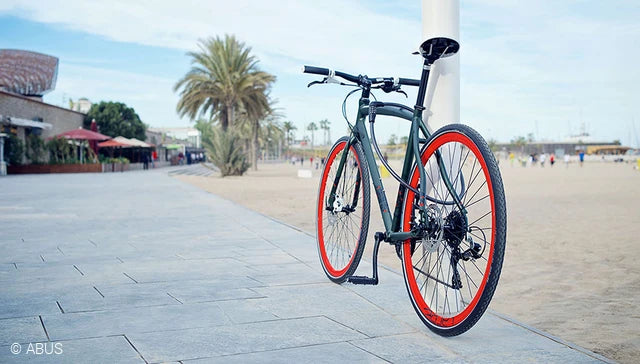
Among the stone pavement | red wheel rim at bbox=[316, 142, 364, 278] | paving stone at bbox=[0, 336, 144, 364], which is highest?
red wheel rim at bbox=[316, 142, 364, 278]

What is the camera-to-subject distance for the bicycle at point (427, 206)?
2373 millimetres

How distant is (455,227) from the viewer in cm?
252

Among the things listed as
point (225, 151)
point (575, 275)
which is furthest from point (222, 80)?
point (575, 275)

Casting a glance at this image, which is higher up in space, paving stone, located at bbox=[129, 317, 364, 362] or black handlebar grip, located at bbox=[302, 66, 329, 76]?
black handlebar grip, located at bbox=[302, 66, 329, 76]

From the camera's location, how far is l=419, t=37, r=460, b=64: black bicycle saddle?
2877mm

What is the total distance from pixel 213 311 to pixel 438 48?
6.33 feet

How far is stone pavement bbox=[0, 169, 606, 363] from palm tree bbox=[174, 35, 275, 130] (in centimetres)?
2799

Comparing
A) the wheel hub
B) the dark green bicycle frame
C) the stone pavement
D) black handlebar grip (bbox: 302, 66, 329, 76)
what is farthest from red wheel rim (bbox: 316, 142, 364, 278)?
the wheel hub

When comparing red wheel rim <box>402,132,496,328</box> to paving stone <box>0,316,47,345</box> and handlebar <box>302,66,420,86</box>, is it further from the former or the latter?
paving stone <box>0,316,47,345</box>

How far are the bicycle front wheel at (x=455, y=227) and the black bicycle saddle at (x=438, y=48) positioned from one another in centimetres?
46

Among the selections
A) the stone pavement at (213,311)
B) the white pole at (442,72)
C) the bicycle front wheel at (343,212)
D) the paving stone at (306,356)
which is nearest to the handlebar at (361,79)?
the white pole at (442,72)

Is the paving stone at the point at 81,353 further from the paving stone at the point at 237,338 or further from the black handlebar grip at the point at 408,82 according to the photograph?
the black handlebar grip at the point at 408,82

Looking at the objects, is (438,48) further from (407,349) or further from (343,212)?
(407,349)

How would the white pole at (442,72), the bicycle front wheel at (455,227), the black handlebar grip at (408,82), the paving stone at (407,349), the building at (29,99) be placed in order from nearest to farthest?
the bicycle front wheel at (455,227)
the paving stone at (407,349)
the white pole at (442,72)
the black handlebar grip at (408,82)
the building at (29,99)
